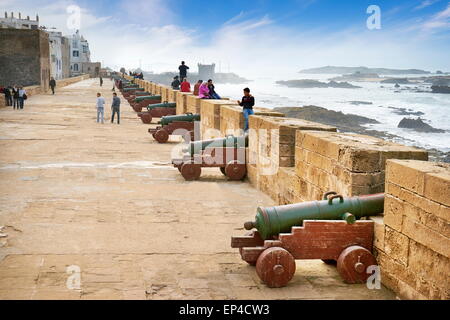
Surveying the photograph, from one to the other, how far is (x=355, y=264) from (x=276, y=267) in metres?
0.64

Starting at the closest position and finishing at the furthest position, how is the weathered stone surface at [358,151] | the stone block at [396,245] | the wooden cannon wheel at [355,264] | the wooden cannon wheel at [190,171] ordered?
the stone block at [396,245] < the wooden cannon wheel at [355,264] < the weathered stone surface at [358,151] < the wooden cannon wheel at [190,171]

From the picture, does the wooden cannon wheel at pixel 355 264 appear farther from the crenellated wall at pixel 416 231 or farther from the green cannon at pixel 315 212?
the green cannon at pixel 315 212

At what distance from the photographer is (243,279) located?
4.48 meters

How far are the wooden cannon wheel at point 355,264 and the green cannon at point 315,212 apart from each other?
0.80 ft

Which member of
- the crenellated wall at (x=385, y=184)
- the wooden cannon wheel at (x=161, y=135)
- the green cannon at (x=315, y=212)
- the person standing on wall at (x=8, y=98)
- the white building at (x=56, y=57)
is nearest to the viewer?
the crenellated wall at (x=385, y=184)

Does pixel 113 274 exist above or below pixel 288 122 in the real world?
below

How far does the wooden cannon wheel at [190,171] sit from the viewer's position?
866 centimetres

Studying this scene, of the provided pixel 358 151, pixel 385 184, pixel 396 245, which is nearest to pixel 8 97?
pixel 358 151

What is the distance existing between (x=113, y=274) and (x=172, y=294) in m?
0.64

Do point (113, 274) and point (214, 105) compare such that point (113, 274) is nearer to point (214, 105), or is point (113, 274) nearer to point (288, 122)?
point (288, 122)

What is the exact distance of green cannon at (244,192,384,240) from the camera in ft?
14.7

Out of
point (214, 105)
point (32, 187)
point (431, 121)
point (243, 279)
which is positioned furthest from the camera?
point (431, 121)

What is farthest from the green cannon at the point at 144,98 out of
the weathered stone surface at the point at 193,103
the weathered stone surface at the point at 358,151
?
the weathered stone surface at the point at 358,151
